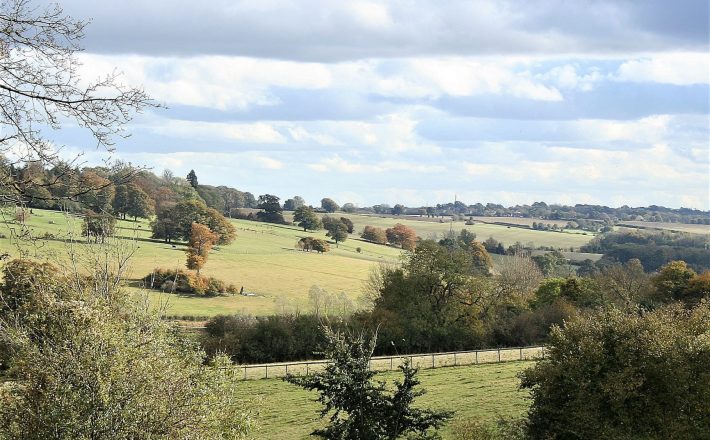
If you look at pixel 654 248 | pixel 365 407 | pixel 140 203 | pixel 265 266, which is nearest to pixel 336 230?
pixel 265 266

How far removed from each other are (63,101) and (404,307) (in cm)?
5737

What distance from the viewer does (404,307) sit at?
65.9 meters

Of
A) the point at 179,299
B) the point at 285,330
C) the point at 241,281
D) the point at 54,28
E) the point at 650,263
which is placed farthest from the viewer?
the point at 650,263

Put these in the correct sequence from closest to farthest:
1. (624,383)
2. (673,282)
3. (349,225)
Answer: (624,383) → (673,282) → (349,225)

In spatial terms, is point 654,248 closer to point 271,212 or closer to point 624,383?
point 271,212

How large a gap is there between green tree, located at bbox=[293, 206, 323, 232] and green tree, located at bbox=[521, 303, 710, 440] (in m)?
115

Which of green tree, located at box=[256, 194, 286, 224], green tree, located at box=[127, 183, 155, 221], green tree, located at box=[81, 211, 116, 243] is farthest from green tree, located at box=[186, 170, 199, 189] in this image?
green tree, located at box=[81, 211, 116, 243]

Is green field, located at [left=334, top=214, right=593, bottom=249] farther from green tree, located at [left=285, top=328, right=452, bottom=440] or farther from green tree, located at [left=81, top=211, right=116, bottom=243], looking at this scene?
green tree, located at [left=81, top=211, right=116, bottom=243]

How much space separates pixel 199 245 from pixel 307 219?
48.7 meters

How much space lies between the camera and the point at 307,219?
14200 centimetres

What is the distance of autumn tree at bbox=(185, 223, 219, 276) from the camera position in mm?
88312

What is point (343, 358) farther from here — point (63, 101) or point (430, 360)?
point (430, 360)

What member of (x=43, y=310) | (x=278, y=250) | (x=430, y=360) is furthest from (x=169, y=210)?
(x=43, y=310)

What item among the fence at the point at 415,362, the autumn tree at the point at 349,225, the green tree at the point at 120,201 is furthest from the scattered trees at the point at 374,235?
the fence at the point at 415,362
